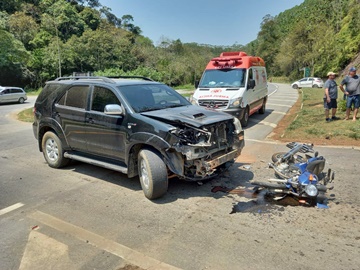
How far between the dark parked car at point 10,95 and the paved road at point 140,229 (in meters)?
20.0

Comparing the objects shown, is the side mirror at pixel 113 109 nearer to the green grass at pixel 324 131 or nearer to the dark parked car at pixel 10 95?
the green grass at pixel 324 131

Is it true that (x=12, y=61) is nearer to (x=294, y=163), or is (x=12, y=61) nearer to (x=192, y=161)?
(x=192, y=161)

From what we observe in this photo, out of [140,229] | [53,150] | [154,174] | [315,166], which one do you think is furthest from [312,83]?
[140,229]

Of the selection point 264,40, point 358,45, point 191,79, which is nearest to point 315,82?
point 358,45

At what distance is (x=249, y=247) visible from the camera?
338 centimetres

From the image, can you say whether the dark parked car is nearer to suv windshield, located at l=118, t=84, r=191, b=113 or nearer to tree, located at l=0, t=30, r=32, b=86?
tree, located at l=0, t=30, r=32, b=86

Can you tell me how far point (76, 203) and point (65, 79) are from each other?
316cm

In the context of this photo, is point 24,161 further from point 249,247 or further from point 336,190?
point 336,190

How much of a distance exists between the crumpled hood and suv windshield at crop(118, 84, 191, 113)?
0.24 m

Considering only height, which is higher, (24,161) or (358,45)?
(358,45)

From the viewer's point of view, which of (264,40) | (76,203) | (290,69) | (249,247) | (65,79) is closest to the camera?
(249,247)

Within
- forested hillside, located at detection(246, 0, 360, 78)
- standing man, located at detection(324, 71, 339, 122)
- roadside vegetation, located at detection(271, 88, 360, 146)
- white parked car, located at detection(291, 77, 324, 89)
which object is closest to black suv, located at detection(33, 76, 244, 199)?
roadside vegetation, located at detection(271, 88, 360, 146)

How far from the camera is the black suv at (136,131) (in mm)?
4547

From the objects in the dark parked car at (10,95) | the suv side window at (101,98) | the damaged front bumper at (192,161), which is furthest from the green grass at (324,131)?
the dark parked car at (10,95)
